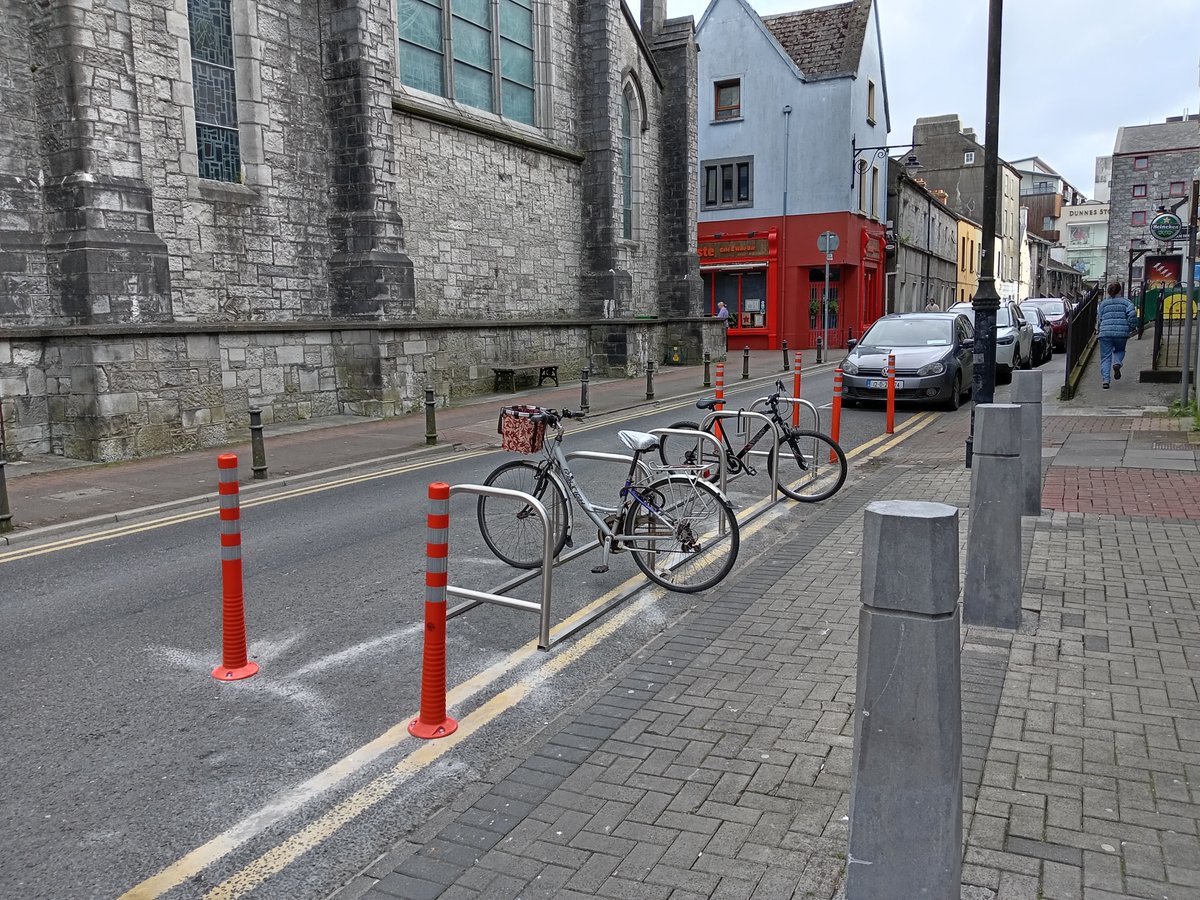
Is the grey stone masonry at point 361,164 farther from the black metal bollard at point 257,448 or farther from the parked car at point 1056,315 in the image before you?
the parked car at point 1056,315

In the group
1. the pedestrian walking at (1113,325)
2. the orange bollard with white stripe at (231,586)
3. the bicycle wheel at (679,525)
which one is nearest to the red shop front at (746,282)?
the pedestrian walking at (1113,325)

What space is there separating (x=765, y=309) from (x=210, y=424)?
1046 inches

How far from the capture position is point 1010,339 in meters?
19.9

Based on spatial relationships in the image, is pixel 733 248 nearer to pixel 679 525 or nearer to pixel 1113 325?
pixel 1113 325

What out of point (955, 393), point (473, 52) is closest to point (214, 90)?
point (473, 52)

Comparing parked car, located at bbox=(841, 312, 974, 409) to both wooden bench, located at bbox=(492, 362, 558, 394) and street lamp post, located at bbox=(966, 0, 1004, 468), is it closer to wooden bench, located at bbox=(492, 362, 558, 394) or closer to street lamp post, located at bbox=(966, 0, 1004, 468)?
street lamp post, located at bbox=(966, 0, 1004, 468)

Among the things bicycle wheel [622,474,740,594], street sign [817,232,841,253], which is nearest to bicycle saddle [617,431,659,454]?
bicycle wheel [622,474,740,594]

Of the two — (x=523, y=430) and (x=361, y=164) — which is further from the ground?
(x=361, y=164)

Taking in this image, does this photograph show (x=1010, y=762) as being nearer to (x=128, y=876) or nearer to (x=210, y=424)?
(x=128, y=876)

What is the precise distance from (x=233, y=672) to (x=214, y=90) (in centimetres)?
1272

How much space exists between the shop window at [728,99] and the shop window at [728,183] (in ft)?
6.05

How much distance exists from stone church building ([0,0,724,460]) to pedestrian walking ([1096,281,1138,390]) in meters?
11.0

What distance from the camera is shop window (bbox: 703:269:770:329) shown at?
120 feet

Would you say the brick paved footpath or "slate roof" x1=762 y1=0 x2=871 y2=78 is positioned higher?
"slate roof" x1=762 y1=0 x2=871 y2=78
